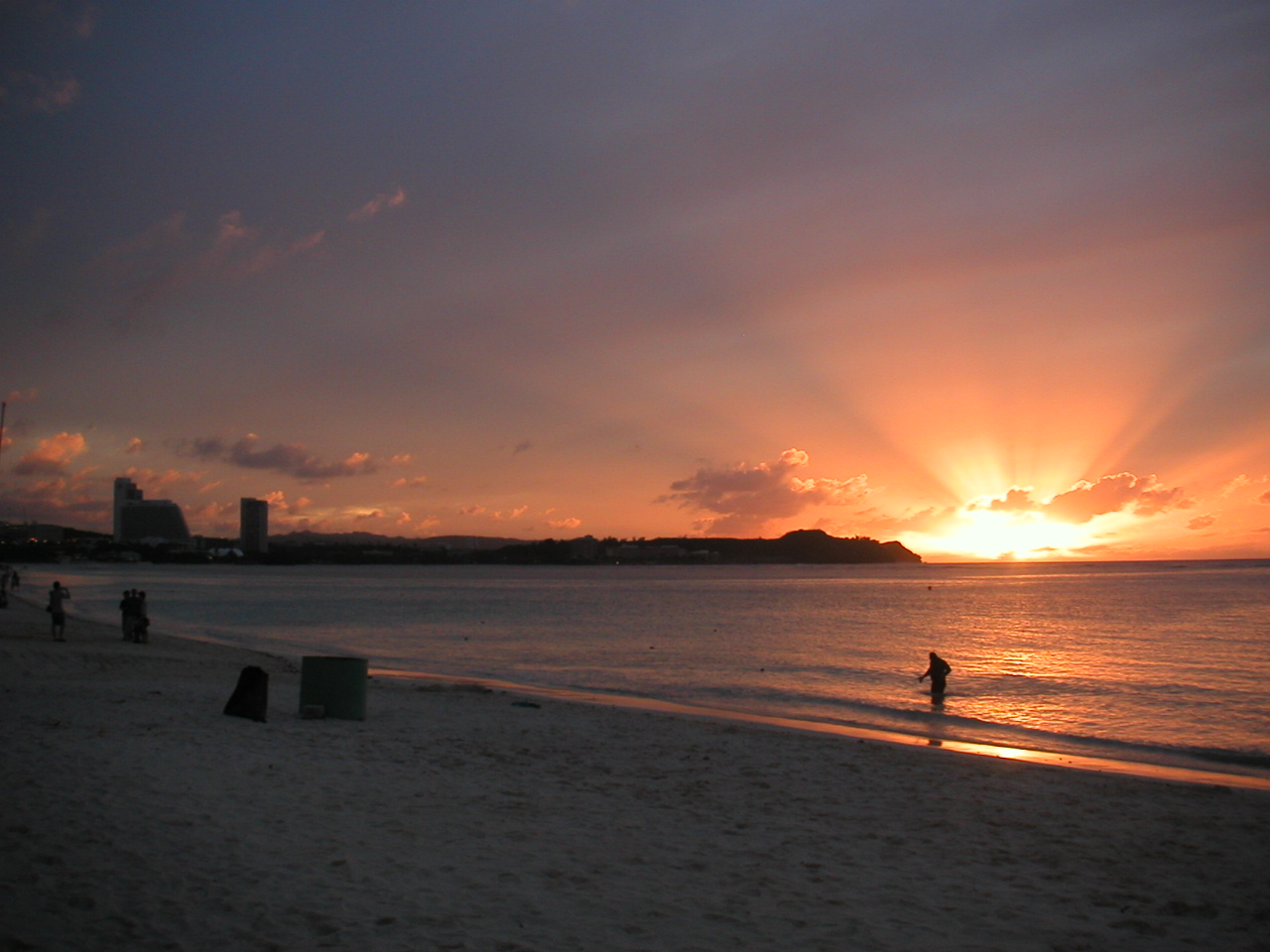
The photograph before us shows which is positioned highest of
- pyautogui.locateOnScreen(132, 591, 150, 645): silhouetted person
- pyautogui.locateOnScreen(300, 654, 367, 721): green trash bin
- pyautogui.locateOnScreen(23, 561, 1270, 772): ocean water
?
pyautogui.locateOnScreen(300, 654, 367, 721): green trash bin

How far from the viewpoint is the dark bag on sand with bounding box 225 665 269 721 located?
1265cm

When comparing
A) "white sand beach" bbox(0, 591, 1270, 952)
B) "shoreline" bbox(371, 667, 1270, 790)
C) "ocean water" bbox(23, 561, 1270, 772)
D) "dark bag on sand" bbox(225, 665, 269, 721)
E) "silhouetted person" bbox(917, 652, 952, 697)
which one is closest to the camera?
"white sand beach" bbox(0, 591, 1270, 952)

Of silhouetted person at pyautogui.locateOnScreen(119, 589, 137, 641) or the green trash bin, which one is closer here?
the green trash bin

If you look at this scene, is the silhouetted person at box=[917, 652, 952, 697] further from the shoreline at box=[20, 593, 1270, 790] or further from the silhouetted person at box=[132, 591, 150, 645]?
the silhouetted person at box=[132, 591, 150, 645]

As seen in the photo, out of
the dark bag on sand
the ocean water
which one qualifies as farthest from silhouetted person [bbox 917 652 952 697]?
the dark bag on sand

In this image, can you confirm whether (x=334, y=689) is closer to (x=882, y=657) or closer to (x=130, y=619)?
(x=130, y=619)

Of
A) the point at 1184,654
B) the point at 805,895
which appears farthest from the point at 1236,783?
the point at 1184,654

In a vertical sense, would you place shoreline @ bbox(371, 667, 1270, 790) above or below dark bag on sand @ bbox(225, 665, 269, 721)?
below

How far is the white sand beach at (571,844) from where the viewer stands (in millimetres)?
5906

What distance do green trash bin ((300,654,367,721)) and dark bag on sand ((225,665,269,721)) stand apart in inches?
26.4

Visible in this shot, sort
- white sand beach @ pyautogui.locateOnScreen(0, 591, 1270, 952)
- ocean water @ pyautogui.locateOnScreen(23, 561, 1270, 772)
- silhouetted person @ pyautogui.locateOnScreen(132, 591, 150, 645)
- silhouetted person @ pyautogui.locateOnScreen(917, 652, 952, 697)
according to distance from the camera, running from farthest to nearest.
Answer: silhouetted person @ pyautogui.locateOnScreen(132, 591, 150, 645)
silhouetted person @ pyautogui.locateOnScreen(917, 652, 952, 697)
ocean water @ pyautogui.locateOnScreen(23, 561, 1270, 772)
white sand beach @ pyautogui.locateOnScreen(0, 591, 1270, 952)

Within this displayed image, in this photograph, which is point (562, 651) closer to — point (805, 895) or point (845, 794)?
point (845, 794)

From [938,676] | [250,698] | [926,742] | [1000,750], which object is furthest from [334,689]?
[938,676]

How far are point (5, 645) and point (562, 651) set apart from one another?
18208 millimetres
